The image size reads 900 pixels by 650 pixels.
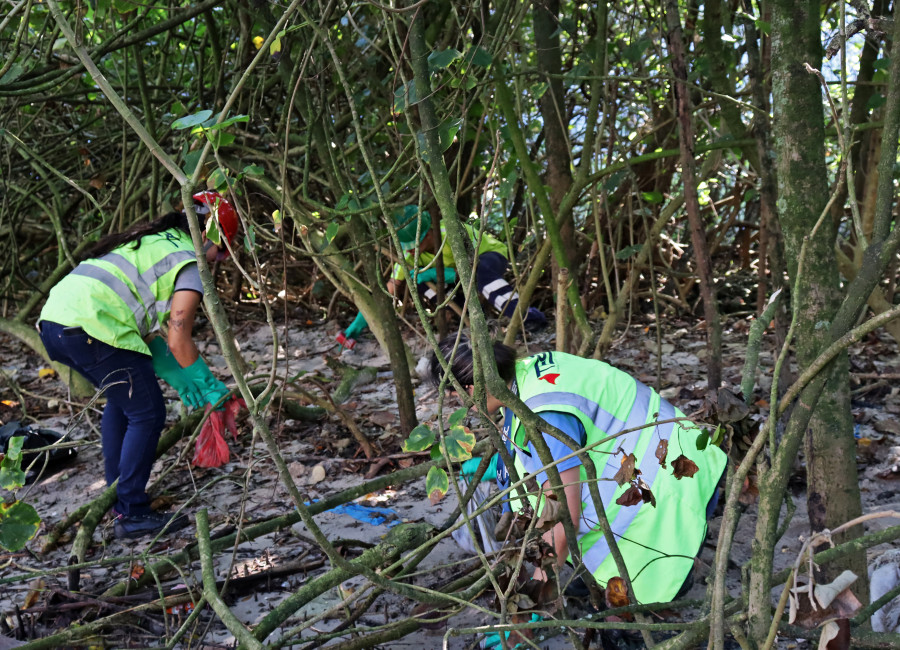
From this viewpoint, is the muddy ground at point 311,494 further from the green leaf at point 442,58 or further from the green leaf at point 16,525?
the green leaf at point 442,58

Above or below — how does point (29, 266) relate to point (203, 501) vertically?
above

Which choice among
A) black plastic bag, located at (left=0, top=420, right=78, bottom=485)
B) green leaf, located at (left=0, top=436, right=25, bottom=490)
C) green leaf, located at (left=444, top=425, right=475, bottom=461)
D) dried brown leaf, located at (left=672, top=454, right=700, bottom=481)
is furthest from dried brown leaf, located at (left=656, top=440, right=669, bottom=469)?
black plastic bag, located at (left=0, top=420, right=78, bottom=485)

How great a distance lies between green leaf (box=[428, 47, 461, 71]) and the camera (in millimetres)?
2131

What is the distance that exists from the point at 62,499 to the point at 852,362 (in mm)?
4268

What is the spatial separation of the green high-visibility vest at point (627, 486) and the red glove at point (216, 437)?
6.08 feet

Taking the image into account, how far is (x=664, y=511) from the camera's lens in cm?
226

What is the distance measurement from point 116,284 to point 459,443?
84.8 inches

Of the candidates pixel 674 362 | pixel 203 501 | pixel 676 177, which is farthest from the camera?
pixel 676 177

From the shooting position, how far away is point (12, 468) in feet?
7.38

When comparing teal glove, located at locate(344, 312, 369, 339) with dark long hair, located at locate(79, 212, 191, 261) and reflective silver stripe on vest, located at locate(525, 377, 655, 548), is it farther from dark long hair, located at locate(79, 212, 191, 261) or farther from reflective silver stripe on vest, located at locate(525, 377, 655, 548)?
reflective silver stripe on vest, located at locate(525, 377, 655, 548)

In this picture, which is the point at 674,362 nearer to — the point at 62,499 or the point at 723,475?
the point at 723,475

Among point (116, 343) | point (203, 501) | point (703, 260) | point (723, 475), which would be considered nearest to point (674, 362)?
point (703, 260)

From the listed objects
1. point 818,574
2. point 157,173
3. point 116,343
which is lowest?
point 818,574

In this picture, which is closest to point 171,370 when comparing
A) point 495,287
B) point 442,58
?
point 442,58
